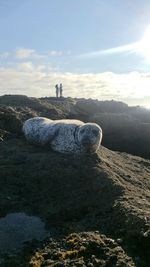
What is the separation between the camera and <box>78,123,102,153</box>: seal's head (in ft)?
57.2

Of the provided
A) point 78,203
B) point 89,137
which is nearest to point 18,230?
point 78,203

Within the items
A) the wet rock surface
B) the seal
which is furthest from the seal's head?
the wet rock surface

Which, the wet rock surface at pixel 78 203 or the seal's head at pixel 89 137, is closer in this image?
the wet rock surface at pixel 78 203

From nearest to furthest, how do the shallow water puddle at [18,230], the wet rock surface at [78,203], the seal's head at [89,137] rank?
the wet rock surface at [78,203] → the shallow water puddle at [18,230] → the seal's head at [89,137]

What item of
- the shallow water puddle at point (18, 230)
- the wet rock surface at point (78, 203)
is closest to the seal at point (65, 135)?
the wet rock surface at point (78, 203)

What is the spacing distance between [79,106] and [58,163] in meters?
20.6

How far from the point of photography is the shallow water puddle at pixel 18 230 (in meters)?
11.0

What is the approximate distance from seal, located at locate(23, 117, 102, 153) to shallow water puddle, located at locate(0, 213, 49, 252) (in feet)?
17.9

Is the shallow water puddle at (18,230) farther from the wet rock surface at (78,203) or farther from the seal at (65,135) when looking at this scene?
the seal at (65,135)

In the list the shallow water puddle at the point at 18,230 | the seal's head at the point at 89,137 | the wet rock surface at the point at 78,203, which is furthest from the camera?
the seal's head at the point at 89,137

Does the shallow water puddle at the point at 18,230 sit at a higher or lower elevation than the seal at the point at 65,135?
lower

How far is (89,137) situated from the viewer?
688 inches

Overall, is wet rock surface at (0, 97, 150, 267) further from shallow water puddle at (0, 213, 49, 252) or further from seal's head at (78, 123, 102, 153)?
seal's head at (78, 123, 102, 153)

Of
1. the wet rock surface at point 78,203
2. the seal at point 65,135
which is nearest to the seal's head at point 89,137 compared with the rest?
the seal at point 65,135
